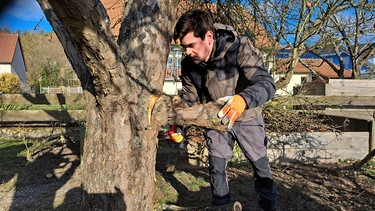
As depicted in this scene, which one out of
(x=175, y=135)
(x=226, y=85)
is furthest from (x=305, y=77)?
(x=175, y=135)

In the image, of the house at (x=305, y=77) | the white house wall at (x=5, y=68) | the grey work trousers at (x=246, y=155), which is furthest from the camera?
the white house wall at (x=5, y=68)

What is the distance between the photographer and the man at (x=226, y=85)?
224cm

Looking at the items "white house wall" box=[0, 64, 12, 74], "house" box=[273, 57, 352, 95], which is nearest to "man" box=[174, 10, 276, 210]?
"house" box=[273, 57, 352, 95]

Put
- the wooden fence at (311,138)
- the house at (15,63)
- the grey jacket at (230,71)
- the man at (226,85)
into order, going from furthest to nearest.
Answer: the house at (15,63) → the wooden fence at (311,138) → the grey jacket at (230,71) → the man at (226,85)

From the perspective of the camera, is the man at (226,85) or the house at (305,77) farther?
the house at (305,77)

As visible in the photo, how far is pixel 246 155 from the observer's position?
279 centimetres

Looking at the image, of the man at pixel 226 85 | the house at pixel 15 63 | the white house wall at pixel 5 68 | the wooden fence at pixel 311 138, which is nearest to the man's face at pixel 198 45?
the man at pixel 226 85

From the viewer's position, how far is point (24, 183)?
3.96m

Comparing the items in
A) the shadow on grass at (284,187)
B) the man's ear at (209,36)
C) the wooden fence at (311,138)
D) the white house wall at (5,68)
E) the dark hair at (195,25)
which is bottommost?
the shadow on grass at (284,187)

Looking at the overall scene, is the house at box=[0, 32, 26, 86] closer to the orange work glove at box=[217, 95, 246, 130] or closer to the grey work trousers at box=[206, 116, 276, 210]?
the grey work trousers at box=[206, 116, 276, 210]

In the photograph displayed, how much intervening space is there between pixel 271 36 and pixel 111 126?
3.61 meters

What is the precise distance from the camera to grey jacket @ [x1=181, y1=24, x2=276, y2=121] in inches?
92.7

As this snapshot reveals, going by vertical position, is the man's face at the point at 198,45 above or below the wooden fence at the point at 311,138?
above

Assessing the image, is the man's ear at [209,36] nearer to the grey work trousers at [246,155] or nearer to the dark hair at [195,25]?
the dark hair at [195,25]
